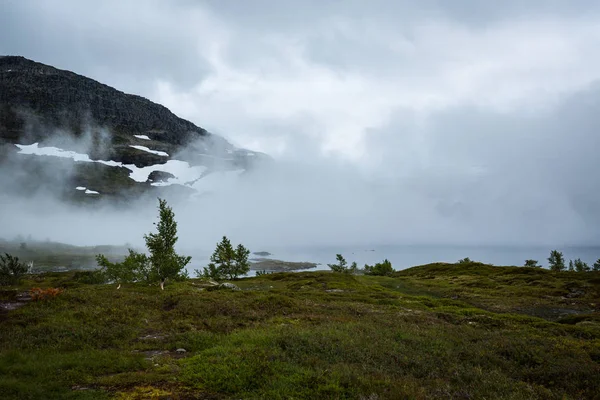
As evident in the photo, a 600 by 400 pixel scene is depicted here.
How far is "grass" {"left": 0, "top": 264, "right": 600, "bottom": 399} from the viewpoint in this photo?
11.9 m

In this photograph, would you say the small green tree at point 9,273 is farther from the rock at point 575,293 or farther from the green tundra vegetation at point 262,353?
the rock at point 575,293

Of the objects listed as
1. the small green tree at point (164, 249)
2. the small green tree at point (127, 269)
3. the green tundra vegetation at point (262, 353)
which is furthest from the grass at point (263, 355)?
the small green tree at point (127, 269)

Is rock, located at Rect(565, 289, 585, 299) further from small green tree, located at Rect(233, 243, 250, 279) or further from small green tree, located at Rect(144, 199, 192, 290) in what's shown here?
small green tree, located at Rect(233, 243, 250, 279)

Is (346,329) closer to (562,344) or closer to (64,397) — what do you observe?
(562,344)

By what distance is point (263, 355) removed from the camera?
14672mm

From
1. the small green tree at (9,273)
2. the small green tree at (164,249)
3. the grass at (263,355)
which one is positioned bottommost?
the small green tree at (9,273)

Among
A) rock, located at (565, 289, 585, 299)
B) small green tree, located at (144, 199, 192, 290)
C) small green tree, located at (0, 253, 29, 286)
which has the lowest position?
rock, located at (565, 289, 585, 299)

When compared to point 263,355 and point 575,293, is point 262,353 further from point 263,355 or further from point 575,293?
point 575,293

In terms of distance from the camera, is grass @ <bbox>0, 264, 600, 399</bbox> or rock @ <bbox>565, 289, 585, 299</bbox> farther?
rock @ <bbox>565, 289, 585, 299</bbox>

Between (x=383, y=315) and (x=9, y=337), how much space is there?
1019 inches

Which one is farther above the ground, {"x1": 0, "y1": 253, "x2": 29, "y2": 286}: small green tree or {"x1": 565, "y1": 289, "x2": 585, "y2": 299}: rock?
{"x1": 0, "y1": 253, "x2": 29, "y2": 286}: small green tree

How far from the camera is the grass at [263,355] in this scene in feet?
39.1

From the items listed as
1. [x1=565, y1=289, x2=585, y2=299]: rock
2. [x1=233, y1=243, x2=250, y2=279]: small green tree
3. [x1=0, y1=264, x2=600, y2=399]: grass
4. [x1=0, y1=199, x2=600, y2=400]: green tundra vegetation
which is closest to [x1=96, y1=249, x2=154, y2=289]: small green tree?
[x1=233, y1=243, x2=250, y2=279]: small green tree

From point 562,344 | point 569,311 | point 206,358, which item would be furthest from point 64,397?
point 569,311
